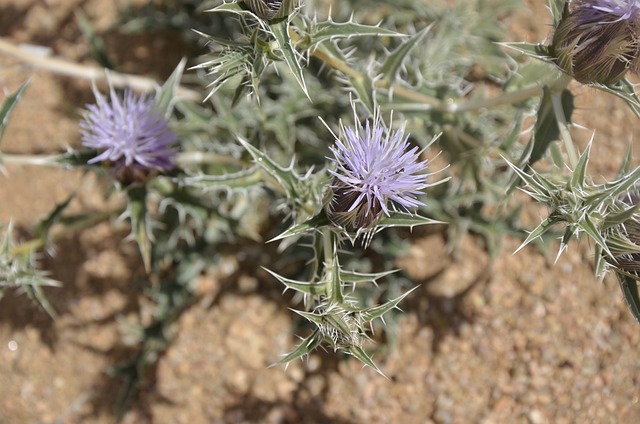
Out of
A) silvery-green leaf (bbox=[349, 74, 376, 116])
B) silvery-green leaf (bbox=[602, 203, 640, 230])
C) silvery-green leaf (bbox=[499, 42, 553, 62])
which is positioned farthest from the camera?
silvery-green leaf (bbox=[349, 74, 376, 116])

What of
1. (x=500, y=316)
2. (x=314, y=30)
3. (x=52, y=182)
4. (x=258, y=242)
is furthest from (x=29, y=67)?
(x=500, y=316)

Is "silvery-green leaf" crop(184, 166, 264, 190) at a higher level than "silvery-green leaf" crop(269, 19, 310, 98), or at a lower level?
lower

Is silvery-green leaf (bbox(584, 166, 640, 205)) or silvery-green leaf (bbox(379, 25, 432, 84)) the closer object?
silvery-green leaf (bbox(584, 166, 640, 205))

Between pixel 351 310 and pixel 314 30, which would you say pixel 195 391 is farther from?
pixel 314 30

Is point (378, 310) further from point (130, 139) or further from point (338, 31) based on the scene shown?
point (130, 139)

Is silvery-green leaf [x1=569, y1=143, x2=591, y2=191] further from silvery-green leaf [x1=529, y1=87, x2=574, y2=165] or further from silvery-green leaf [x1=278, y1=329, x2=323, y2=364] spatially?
silvery-green leaf [x1=278, y1=329, x2=323, y2=364]

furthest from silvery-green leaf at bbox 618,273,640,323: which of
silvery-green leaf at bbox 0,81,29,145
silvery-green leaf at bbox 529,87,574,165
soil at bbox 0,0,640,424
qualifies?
silvery-green leaf at bbox 0,81,29,145

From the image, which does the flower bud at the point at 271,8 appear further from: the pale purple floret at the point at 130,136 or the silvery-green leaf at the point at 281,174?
the pale purple floret at the point at 130,136

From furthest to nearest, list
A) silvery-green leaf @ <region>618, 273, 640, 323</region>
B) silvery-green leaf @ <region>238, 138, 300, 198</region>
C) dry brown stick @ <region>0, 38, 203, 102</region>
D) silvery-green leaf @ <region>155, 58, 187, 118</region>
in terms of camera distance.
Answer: dry brown stick @ <region>0, 38, 203, 102</region>
silvery-green leaf @ <region>155, 58, 187, 118</region>
silvery-green leaf @ <region>238, 138, 300, 198</region>
silvery-green leaf @ <region>618, 273, 640, 323</region>
